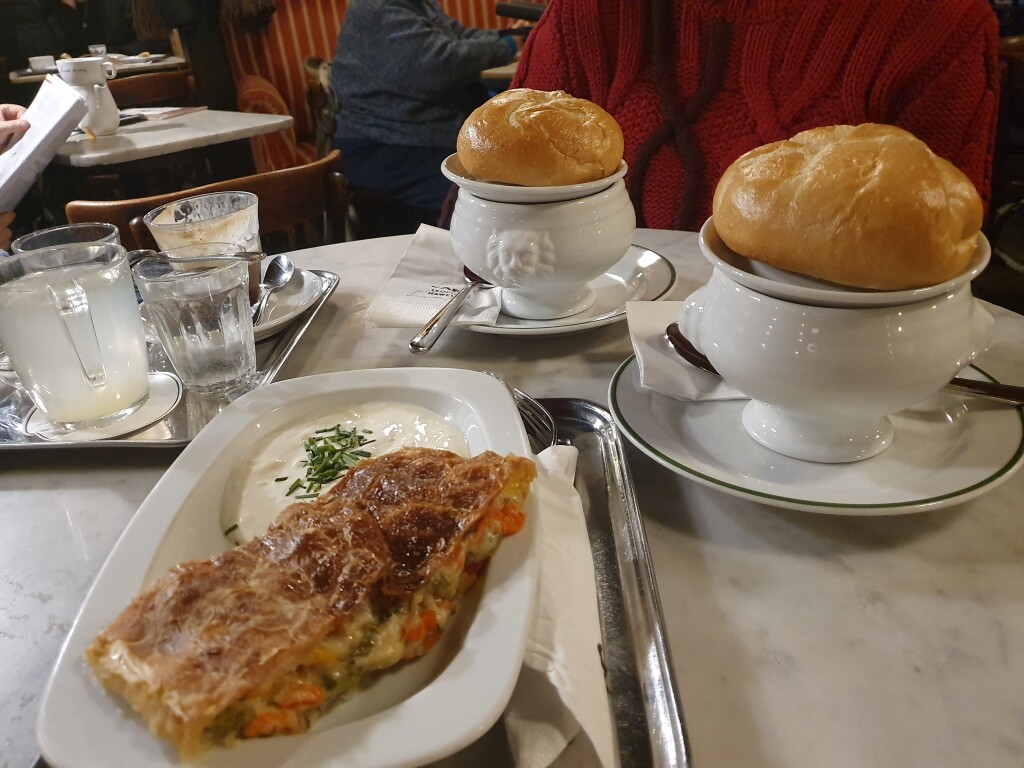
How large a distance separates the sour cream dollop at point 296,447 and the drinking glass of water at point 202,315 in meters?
0.18

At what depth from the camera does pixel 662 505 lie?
0.59 metres

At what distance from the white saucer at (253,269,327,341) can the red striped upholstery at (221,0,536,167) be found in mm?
3713

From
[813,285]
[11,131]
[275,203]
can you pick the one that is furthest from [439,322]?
[11,131]

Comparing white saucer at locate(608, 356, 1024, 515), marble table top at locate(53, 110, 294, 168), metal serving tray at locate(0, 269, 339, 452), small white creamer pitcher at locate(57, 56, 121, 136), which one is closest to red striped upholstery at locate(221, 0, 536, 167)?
marble table top at locate(53, 110, 294, 168)

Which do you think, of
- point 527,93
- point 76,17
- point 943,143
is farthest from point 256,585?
point 76,17

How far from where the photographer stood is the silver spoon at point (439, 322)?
32.1 inches

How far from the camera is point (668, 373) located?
69 centimetres

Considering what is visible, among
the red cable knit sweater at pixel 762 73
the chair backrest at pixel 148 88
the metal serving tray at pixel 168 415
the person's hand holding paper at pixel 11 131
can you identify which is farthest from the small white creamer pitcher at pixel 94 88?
the metal serving tray at pixel 168 415

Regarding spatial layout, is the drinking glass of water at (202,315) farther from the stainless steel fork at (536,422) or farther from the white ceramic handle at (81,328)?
the stainless steel fork at (536,422)

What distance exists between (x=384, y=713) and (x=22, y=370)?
1.88ft

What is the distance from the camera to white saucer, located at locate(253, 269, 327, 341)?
35.5 inches

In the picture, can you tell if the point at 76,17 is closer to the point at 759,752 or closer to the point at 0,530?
the point at 0,530

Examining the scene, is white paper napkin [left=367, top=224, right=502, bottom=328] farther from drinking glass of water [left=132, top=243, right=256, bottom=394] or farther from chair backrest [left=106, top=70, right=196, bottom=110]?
chair backrest [left=106, top=70, right=196, bottom=110]

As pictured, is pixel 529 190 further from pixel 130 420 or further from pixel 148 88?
pixel 148 88
